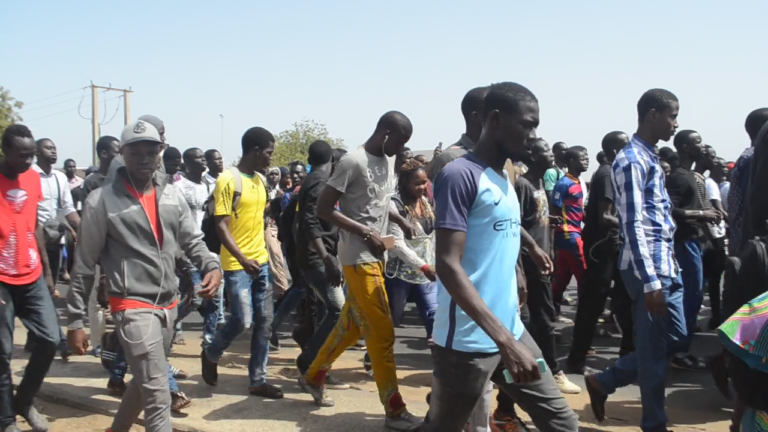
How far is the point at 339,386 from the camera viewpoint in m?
6.08

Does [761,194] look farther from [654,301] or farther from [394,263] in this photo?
[394,263]

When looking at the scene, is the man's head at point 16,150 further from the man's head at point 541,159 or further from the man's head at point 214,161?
the man's head at point 214,161

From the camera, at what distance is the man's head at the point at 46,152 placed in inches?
326

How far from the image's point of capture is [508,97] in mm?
3232

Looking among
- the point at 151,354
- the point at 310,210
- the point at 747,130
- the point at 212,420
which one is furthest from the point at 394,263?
the point at 747,130

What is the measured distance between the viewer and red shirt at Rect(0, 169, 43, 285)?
200 inches

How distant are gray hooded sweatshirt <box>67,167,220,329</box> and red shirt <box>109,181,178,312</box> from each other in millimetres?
17

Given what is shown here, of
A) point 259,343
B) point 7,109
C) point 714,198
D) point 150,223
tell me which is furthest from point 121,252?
point 7,109

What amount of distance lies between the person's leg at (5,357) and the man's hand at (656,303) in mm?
4124

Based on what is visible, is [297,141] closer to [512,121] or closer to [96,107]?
[96,107]

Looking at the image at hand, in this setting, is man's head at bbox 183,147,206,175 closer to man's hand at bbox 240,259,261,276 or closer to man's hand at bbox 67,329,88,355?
man's hand at bbox 240,259,261,276

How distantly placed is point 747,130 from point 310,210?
370 cm

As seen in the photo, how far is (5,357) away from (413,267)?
2.88m

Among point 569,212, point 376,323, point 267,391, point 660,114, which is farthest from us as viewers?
point 569,212
